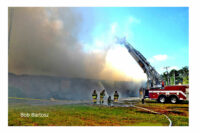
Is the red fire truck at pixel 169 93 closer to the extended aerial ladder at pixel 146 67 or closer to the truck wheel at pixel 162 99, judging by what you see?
the truck wheel at pixel 162 99

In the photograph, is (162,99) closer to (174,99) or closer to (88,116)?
(174,99)

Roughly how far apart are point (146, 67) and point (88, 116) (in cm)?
238

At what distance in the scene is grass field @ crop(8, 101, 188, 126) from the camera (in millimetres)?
5047

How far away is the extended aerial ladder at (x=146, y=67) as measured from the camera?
17.5 feet

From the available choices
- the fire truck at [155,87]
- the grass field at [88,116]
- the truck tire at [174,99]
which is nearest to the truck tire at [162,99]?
the fire truck at [155,87]

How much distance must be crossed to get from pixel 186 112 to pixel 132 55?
2.32 metres

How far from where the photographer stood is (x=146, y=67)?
5.66 metres

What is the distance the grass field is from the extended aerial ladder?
106 centimetres

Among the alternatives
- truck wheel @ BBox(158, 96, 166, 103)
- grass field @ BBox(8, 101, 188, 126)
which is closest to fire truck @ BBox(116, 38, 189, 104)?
truck wheel @ BBox(158, 96, 166, 103)

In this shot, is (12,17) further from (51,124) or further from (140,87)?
(140,87)

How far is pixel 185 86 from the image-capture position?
5648mm

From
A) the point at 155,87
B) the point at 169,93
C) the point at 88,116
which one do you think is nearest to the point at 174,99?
the point at 169,93

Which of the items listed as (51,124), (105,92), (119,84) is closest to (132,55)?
(119,84)

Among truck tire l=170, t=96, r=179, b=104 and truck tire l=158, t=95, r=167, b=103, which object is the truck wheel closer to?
truck tire l=158, t=95, r=167, b=103
